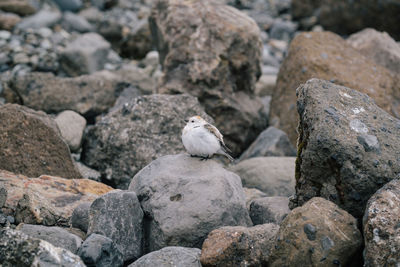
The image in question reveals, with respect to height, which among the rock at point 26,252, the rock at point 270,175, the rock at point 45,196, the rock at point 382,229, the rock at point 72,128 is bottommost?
the rock at point 72,128

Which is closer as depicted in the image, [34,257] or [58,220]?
[34,257]

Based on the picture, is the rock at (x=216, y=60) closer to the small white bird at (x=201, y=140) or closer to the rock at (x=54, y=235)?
the small white bird at (x=201, y=140)

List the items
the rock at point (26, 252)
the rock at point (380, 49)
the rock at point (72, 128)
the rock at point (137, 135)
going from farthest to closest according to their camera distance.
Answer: the rock at point (380, 49)
the rock at point (72, 128)
the rock at point (137, 135)
the rock at point (26, 252)

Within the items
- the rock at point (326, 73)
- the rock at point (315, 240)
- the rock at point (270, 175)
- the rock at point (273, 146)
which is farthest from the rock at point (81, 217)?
the rock at point (326, 73)

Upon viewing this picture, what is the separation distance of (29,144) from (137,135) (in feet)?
6.28

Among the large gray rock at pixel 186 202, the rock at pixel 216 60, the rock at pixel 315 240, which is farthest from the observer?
the rock at pixel 216 60

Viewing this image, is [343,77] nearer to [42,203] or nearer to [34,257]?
[42,203]

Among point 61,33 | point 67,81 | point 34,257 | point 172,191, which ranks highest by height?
point 34,257

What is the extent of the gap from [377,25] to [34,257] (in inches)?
563

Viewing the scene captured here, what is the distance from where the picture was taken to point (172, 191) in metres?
6.40

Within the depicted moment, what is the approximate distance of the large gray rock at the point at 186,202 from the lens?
6.03 m

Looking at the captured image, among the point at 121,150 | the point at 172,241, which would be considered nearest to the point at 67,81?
the point at 121,150

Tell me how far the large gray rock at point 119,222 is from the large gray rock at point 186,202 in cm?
23

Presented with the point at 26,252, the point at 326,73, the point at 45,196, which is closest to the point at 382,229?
the point at 26,252
